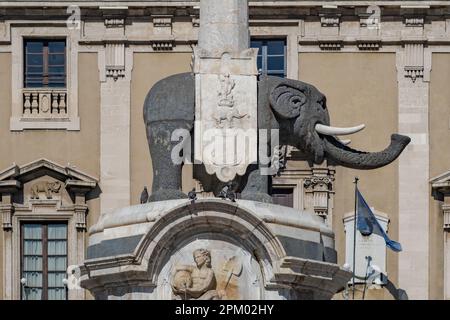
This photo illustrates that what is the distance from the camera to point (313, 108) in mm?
58312

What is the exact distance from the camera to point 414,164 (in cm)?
9138

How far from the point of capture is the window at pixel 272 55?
89.8 m

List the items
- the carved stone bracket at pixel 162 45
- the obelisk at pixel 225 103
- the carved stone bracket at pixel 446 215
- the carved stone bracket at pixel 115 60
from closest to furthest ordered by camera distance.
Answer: the obelisk at pixel 225 103, the carved stone bracket at pixel 446 215, the carved stone bracket at pixel 162 45, the carved stone bracket at pixel 115 60

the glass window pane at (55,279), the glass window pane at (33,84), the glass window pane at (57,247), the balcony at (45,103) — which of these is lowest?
the glass window pane at (55,279)

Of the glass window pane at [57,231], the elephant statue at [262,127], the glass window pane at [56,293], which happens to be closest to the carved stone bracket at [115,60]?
the glass window pane at [57,231]

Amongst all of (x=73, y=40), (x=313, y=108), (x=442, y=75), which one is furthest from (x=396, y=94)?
(x=313, y=108)

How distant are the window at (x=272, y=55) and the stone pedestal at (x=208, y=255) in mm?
33371

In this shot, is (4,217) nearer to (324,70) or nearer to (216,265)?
(324,70)

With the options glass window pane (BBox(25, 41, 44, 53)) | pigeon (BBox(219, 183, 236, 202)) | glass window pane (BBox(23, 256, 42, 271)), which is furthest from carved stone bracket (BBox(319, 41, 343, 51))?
pigeon (BBox(219, 183, 236, 202))

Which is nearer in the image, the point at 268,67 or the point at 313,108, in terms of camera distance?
the point at 313,108

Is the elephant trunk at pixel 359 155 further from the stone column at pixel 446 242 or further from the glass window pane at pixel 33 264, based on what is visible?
the glass window pane at pixel 33 264

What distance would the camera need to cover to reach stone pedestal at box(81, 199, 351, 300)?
55688mm

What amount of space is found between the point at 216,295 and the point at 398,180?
35.8m

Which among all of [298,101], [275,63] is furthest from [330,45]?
[298,101]
